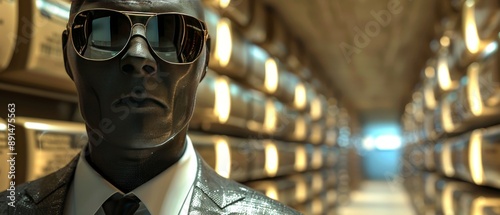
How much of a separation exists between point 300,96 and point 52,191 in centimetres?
258

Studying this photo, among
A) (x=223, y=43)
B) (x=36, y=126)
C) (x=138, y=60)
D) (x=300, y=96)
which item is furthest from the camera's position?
(x=300, y=96)

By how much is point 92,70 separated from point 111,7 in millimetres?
58

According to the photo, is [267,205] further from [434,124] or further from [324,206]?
[324,206]

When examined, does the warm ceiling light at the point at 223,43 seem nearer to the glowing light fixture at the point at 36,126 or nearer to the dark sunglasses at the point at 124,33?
the glowing light fixture at the point at 36,126

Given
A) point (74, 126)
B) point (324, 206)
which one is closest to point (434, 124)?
point (324, 206)

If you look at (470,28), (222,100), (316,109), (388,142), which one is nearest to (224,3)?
(222,100)

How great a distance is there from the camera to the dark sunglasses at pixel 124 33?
508mm

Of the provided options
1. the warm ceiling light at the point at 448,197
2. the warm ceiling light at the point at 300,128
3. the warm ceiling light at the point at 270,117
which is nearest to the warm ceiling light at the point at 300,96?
the warm ceiling light at the point at 300,128

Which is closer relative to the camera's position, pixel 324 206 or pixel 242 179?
pixel 242 179

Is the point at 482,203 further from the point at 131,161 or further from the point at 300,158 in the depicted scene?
the point at 300,158

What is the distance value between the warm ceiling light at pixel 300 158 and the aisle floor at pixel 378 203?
77cm

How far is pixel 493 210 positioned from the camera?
1.43m

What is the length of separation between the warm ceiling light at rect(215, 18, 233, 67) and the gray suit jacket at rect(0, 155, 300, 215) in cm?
92

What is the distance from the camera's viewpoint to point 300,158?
9.96ft
